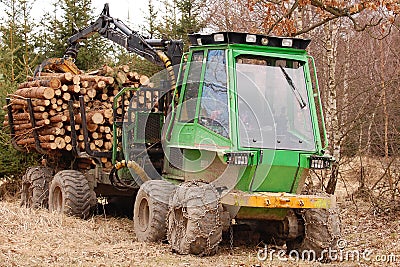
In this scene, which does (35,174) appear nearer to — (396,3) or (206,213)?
(206,213)

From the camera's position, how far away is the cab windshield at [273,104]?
7.50 meters

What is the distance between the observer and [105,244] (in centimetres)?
820

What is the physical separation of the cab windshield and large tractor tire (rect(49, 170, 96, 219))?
161 inches

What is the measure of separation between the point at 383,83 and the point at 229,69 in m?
4.63

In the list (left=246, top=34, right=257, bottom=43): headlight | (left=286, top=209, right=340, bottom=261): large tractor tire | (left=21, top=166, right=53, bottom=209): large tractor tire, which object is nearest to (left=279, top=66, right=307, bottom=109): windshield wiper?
(left=246, top=34, right=257, bottom=43): headlight

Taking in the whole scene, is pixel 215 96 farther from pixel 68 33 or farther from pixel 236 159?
pixel 68 33

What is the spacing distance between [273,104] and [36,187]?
228 inches

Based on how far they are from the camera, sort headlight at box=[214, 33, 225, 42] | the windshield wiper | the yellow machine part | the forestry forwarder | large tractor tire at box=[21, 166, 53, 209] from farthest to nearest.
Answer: large tractor tire at box=[21, 166, 53, 209] < the windshield wiper < headlight at box=[214, 33, 225, 42] < the forestry forwarder < the yellow machine part

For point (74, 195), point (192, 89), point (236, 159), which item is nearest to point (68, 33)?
point (74, 195)

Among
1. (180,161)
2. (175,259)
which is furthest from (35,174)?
(175,259)

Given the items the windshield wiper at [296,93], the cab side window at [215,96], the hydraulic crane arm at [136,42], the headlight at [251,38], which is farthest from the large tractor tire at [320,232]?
the hydraulic crane arm at [136,42]

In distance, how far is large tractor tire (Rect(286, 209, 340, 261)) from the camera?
777cm

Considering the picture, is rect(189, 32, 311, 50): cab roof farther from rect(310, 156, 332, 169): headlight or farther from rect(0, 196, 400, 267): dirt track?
→ rect(0, 196, 400, 267): dirt track

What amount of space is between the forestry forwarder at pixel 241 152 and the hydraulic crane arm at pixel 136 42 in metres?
1.54
